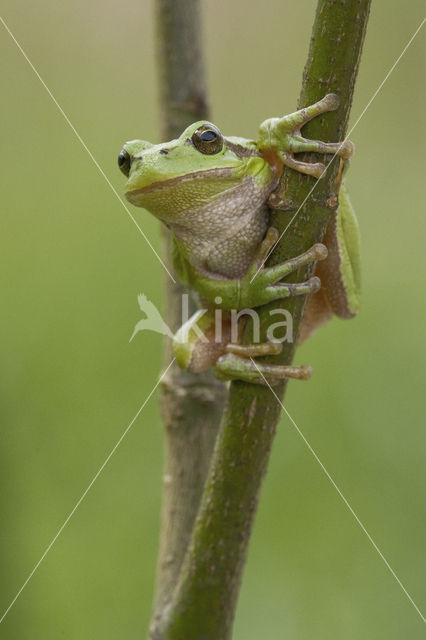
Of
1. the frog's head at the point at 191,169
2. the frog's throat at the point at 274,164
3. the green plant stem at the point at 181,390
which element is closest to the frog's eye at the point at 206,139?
the frog's head at the point at 191,169

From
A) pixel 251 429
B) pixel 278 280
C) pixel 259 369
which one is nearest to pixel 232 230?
pixel 278 280

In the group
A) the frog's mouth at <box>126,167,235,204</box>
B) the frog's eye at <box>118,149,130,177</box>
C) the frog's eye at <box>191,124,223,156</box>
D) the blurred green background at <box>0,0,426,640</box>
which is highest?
the frog's eye at <box>191,124,223,156</box>

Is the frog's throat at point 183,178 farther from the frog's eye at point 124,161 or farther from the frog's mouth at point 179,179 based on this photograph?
the frog's eye at point 124,161

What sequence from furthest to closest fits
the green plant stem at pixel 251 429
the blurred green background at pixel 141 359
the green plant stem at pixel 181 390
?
the blurred green background at pixel 141 359
the green plant stem at pixel 181 390
the green plant stem at pixel 251 429

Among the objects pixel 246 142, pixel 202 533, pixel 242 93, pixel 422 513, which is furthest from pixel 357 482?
pixel 242 93

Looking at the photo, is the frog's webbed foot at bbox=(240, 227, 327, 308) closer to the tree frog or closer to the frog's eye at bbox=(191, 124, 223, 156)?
the tree frog

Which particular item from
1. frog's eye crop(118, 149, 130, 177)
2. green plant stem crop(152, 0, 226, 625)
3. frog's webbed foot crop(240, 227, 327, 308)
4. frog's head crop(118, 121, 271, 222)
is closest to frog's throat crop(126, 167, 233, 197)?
frog's head crop(118, 121, 271, 222)

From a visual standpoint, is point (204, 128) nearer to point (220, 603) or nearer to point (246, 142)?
point (246, 142)
